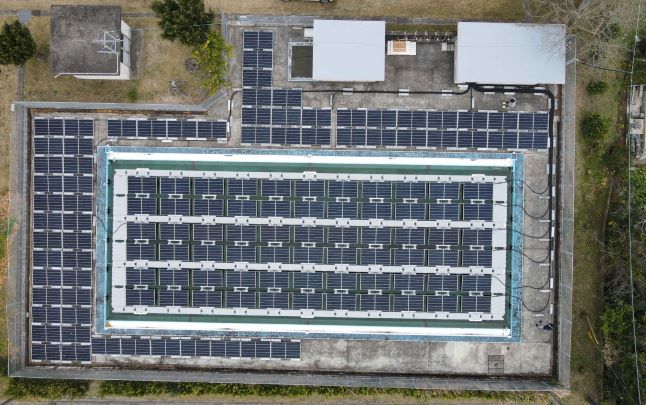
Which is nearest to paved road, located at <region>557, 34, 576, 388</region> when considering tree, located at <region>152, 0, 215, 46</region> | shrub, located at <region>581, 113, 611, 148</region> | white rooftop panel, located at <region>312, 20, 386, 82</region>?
shrub, located at <region>581, 113, 611, 148</region>

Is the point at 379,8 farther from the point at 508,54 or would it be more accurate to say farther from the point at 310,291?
the point at 310,291

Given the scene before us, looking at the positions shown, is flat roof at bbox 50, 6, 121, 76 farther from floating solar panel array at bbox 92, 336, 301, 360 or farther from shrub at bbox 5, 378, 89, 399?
shrub at bbox 5, 378, 89, 399

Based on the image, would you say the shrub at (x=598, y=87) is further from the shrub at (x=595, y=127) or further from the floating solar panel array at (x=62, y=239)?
the floating solar panel array at (x=62, y=239)

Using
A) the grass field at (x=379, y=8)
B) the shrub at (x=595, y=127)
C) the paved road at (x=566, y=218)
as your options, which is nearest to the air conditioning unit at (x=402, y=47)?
the grass field at (x=379, y=8)

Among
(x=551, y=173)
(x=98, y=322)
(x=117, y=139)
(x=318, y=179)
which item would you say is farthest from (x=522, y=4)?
(x=98, y=322)

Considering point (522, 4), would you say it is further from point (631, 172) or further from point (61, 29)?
point (61, 29)
